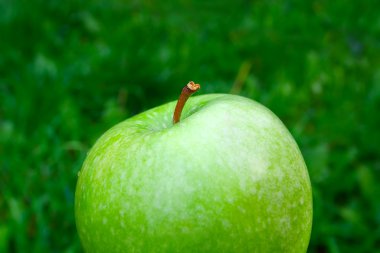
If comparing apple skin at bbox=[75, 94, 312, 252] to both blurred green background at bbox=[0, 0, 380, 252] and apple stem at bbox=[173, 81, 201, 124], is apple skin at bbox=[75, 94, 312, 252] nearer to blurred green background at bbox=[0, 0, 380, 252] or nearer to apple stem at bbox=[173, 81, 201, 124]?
apple stem at bbox=[173, 81, 201, 124]

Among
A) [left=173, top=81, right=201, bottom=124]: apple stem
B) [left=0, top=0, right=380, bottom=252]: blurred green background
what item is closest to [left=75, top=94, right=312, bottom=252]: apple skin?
[left=173, top=81, right=201, bottom=124]: apple stem

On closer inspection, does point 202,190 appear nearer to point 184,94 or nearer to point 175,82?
point 184,94

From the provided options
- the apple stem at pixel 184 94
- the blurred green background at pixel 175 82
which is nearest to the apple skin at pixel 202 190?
the apple stem at pixel 184 94

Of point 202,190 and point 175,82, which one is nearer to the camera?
point 202,190

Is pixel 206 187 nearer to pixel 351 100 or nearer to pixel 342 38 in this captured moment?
pixel 351 100

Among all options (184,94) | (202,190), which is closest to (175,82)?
(184,94)

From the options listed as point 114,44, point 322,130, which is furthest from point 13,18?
point 322,130

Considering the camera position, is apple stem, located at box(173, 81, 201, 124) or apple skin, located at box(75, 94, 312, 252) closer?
apple skin, located at box(75, 94, 312, 252)
